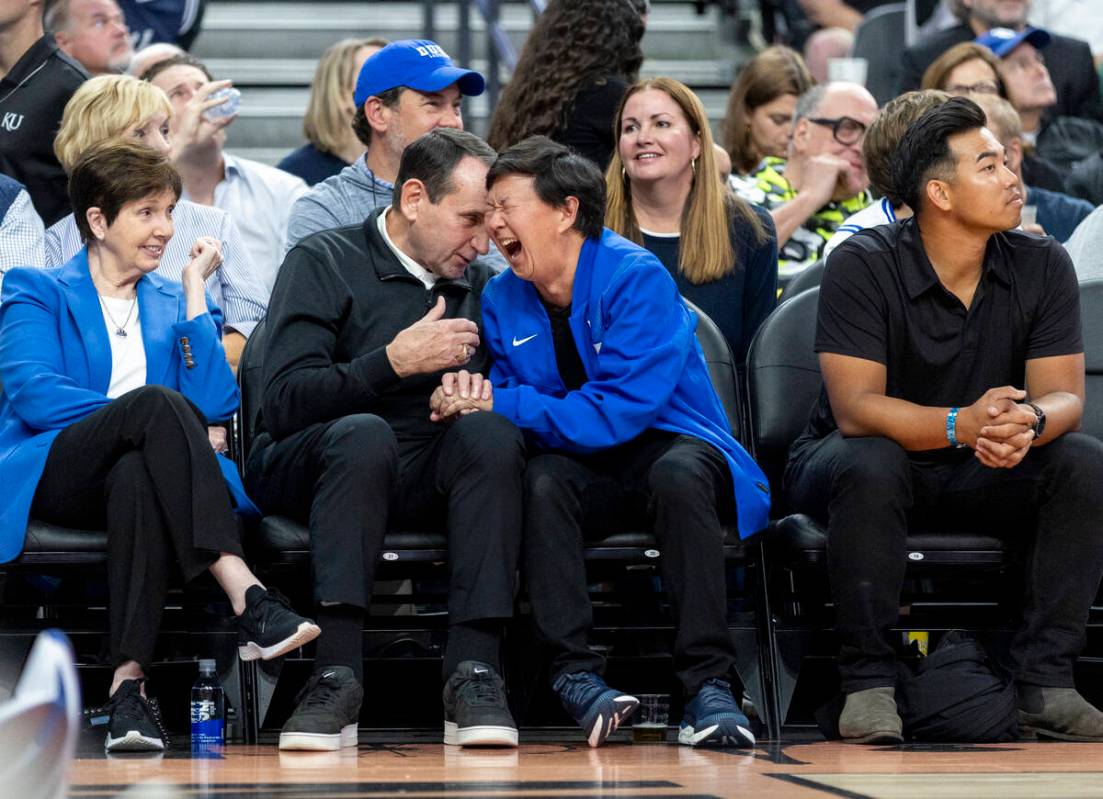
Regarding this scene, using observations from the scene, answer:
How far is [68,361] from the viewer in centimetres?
380

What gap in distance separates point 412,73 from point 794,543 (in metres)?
1.65

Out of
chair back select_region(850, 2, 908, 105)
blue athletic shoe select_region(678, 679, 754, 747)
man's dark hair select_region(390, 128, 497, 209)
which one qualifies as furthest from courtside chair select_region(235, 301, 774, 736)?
chair back select_region(850, 2, 908, 105)

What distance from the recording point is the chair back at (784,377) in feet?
13.3

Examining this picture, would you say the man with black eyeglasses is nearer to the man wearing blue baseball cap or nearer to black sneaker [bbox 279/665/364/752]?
the man wearing blue baseball cap

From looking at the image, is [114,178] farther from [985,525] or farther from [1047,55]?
[1047,55]

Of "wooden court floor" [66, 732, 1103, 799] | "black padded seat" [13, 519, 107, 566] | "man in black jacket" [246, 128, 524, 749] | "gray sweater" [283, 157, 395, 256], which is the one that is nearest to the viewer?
"wooden court floor" [66, 732, 1103, 799]

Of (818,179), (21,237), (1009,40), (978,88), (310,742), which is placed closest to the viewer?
(310,742)

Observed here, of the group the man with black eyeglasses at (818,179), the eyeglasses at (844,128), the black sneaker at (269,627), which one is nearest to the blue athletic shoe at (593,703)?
the black sneaker at (269,627)

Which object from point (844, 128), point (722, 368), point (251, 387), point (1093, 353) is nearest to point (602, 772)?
point (722, 368)

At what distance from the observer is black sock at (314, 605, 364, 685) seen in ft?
11.2

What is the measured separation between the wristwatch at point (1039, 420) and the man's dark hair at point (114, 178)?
1.94 meters

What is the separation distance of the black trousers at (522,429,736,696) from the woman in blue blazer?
0.49 meters

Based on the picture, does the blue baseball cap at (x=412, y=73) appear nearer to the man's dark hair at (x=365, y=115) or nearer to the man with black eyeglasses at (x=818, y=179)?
the man's dark hair at (x=365, y=115)

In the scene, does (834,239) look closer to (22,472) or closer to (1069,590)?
(1069,590)
